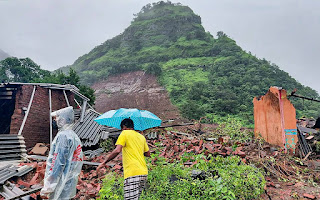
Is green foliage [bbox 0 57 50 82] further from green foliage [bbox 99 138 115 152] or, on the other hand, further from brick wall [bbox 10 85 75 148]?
green foliage [bbox 99 138 115 152]

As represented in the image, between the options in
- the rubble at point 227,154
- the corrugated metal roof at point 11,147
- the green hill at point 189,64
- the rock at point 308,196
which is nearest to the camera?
the rock at point 308,196

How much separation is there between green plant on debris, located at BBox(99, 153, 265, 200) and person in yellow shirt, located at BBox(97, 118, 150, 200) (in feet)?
2.60

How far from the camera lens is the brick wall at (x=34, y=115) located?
790cm

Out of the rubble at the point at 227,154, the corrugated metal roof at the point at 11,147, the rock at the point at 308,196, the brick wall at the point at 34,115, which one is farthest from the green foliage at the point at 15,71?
the rock at the point at 308,196

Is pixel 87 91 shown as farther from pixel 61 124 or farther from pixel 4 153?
pixel 61 124

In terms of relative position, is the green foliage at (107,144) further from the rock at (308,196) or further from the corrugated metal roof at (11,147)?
the rock at (308,196)

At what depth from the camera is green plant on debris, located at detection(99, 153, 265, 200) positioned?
3545mm

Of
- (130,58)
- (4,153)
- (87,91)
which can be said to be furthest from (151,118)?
(130,58)

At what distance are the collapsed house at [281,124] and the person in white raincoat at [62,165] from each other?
6417 millimetres

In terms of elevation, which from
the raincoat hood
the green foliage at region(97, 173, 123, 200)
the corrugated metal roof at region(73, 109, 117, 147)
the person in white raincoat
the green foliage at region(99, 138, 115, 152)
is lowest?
the green foliage at region(99, 138, 115, 152)

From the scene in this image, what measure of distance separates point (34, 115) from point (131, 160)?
7355mm

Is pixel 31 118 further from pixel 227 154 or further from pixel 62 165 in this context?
pixel 227 154

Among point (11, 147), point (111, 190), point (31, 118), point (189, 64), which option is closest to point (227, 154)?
point (111, 190)

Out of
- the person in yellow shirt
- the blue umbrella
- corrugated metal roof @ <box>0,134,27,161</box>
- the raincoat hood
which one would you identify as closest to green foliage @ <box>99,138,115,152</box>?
corrugated metal roof @ <box>0,134,27,161</box>
